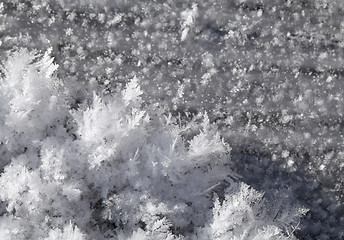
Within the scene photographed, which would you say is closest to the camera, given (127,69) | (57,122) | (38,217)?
(38,217)

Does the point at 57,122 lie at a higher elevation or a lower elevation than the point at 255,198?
higher

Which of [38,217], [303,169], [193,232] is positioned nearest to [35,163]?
[38,217]

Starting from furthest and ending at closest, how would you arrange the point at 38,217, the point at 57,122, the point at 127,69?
the point at 127,69, the point at 57,122, the point at 38,217

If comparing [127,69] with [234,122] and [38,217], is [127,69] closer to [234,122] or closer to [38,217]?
[234,122]

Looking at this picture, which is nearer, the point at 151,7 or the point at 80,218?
the point at 80,218

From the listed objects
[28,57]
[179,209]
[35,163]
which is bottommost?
[179,209]

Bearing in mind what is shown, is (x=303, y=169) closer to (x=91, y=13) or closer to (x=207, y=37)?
(x=207, y=37)

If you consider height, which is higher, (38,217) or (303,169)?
(38,217)

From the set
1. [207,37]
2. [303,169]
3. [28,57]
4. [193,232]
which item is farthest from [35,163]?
[303,169]

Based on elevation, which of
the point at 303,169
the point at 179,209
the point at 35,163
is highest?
the point at 35,163

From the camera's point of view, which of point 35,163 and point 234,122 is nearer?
point 35,163
